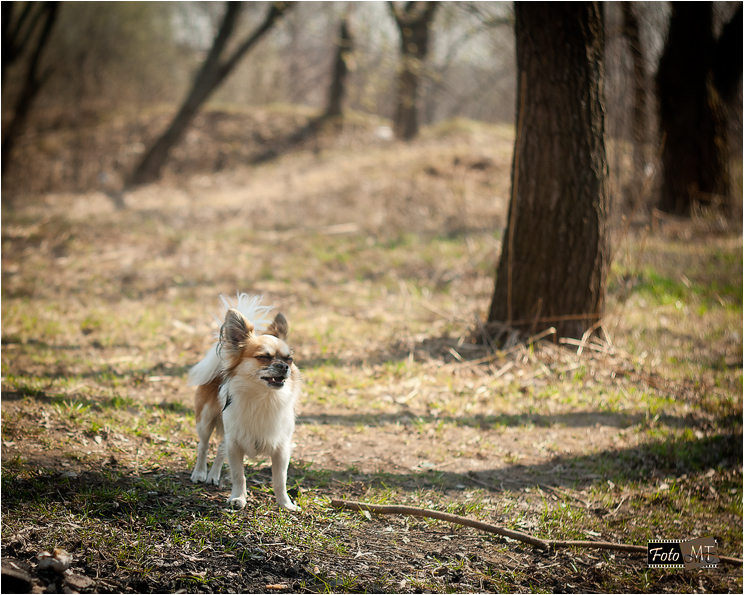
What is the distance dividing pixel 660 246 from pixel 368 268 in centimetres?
556

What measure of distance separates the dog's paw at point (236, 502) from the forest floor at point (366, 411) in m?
0.08

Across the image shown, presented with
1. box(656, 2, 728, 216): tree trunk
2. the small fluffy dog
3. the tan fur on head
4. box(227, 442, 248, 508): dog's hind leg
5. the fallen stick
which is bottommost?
the fallen stick

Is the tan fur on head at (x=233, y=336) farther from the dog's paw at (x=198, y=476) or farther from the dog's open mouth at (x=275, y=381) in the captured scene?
the dog's paw at (x=198, y=476)

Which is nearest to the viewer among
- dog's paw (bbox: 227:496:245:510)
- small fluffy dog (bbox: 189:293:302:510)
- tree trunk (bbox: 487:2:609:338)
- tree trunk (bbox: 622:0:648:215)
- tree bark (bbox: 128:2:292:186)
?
small fluffy dog (bbox: 189:293:302:510)

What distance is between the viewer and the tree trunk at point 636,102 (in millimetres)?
10812

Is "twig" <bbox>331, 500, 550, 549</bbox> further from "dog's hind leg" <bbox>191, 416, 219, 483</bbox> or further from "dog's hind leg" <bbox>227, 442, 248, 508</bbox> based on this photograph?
"dog's hind leg" <bbox>191, 416, 219, 483</bbox>

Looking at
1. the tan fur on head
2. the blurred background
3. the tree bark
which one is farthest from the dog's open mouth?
the tree bark

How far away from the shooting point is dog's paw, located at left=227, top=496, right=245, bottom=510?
11.0 ft

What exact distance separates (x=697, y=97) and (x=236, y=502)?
11.9 m

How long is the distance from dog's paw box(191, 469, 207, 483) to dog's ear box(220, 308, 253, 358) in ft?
3.13

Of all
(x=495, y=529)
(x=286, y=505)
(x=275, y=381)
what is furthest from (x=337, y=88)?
(x=495, y=529)

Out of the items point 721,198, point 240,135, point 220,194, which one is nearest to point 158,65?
point 240,135

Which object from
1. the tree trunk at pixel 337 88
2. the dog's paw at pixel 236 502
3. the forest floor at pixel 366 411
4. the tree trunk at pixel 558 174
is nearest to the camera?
the forest floor at pixel 366 411

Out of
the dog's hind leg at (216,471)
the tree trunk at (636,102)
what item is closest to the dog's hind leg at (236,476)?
the dog's hind leg at (216,471)
